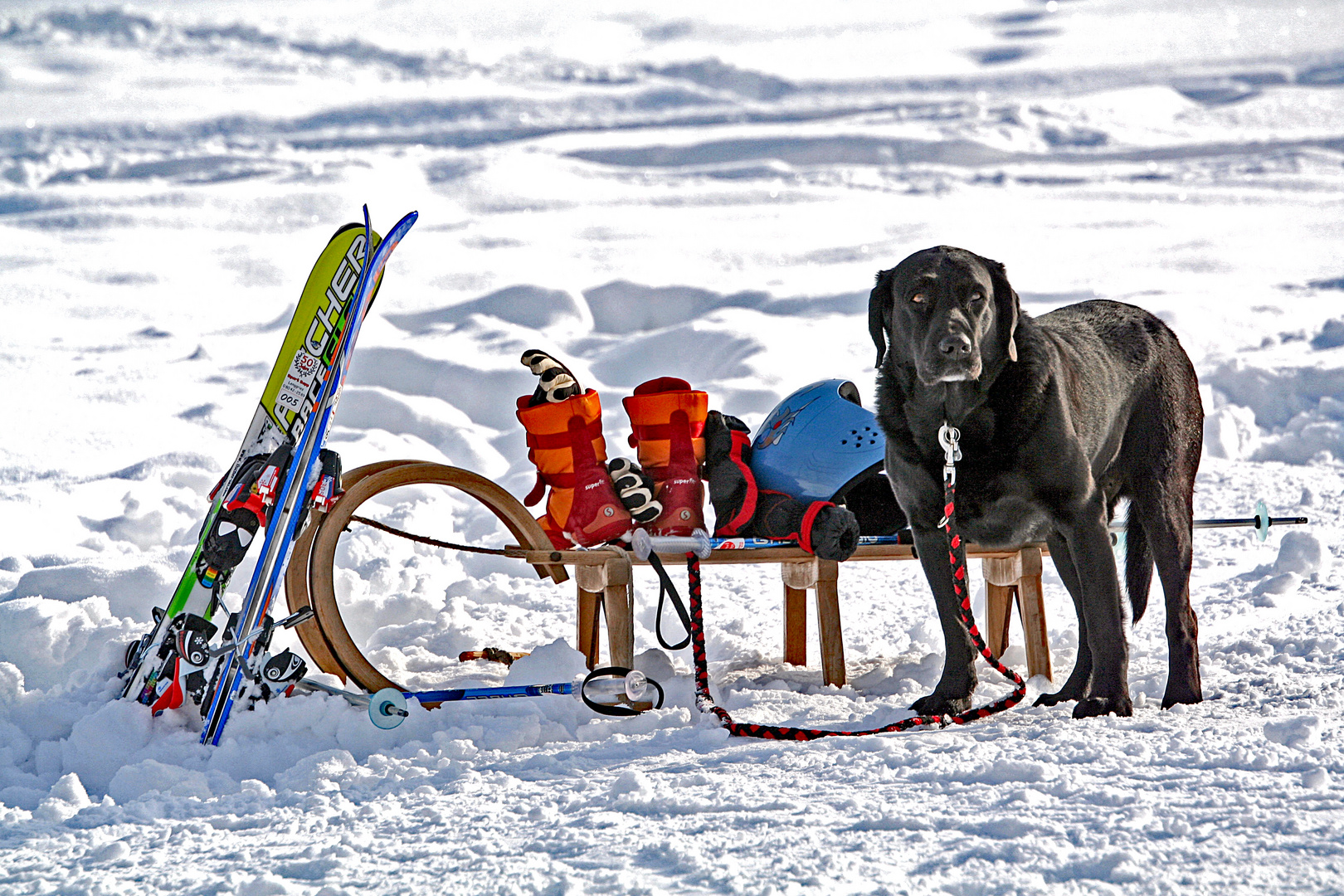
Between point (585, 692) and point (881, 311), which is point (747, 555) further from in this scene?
point (881, 311)

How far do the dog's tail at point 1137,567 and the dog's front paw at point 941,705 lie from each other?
2.98 ft

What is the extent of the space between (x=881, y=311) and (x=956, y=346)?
0.42 meters

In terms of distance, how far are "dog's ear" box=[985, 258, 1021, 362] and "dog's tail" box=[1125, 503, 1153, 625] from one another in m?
0.92

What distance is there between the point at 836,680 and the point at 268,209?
14172mm

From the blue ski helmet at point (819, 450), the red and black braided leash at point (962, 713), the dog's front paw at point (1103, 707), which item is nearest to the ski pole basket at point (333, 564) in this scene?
the red and black braided leash at point (962, 713)

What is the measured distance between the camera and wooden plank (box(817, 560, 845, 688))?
399 cm

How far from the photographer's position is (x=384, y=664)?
4145 mm

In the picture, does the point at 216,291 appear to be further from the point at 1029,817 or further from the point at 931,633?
the point at 1029,817

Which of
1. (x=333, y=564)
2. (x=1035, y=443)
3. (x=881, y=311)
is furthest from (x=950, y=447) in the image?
(x=333, y=564)

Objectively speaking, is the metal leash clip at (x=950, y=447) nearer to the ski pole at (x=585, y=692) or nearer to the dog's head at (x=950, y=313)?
the dog's head at (x=950, y=313)

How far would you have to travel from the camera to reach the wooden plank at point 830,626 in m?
3.99

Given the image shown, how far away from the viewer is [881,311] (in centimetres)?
352

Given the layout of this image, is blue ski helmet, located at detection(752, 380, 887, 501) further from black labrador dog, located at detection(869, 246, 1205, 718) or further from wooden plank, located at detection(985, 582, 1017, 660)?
wooden plank, located at detection(985, 582, 1017, 660)

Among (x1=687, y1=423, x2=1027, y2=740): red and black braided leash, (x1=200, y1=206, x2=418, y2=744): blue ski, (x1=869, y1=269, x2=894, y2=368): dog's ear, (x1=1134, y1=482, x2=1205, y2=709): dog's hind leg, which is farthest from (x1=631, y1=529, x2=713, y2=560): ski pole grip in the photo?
(x1=1134, y1=482, x2=1205, y2=709): dog's hind leg
